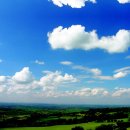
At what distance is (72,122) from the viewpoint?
379 feet

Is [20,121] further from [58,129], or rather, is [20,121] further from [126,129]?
[126,129]

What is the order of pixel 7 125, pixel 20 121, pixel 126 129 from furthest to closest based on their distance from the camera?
pixel 20 121 → pixel 7 125 → pixel 126 129

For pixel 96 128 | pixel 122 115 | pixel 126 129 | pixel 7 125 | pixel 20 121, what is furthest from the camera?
pixel 122 115

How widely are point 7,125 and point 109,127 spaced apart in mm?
43837

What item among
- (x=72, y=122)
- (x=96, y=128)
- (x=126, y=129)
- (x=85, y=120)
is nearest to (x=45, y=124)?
(x=72, y=122)

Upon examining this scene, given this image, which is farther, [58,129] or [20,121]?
[20,121]

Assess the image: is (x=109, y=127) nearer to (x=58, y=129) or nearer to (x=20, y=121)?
(x=58, y=129)

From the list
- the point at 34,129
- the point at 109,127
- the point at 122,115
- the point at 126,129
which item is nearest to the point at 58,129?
the point at 34,129

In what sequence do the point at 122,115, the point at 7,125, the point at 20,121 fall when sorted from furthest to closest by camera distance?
the point at 122,115, the point at 20,121, the point at 7,125

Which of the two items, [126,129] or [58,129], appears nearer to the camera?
[126,129]

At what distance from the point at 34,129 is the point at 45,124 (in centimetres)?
1499

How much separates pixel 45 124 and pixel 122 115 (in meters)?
43.1

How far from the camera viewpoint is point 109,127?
9394 cm

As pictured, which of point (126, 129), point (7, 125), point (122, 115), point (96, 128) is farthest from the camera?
point (122, 115)
